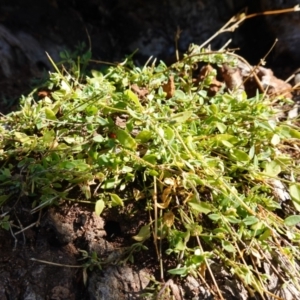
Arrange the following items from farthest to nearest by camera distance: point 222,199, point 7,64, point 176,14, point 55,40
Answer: point 176,14 < point 55,40 < point 7,64 < point 222,199

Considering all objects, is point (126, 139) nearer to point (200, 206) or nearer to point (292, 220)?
point (200, 206)

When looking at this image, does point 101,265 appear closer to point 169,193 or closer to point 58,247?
point 58,247

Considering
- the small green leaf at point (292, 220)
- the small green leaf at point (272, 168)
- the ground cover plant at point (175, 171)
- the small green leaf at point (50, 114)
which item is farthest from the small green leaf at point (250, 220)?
the small green leaf at point (50, 114)

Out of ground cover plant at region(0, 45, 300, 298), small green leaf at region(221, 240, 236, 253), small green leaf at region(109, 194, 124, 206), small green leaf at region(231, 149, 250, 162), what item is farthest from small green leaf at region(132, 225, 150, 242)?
small green leaf at region(231, 149, 250, 162)

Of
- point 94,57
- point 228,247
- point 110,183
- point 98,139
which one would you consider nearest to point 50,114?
point 98,139

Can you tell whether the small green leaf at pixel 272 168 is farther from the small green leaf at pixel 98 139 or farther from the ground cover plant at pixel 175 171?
the small green leaf at pixel 98 139

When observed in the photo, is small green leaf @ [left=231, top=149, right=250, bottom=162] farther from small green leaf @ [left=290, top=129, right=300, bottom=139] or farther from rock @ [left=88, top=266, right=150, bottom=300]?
rock @ [left=88, top=266, right=150, bottom=300]

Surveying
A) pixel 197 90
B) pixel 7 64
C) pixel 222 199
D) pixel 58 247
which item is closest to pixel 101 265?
pixel 58 247
